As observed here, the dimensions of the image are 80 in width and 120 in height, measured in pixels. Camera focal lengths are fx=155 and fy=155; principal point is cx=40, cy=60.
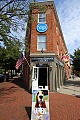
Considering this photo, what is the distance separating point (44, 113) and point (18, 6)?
863 cm

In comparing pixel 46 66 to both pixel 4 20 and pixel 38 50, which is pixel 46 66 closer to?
pixel 38 50

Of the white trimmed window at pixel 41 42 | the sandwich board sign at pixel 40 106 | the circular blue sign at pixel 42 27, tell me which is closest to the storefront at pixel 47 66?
the white trimmed window at pixel 41 42

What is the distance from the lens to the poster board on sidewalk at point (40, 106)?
6801 millimetres

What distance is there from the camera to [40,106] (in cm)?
702

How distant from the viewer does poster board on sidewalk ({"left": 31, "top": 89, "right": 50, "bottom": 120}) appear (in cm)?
680

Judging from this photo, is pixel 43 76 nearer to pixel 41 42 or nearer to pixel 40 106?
pixel 41 42

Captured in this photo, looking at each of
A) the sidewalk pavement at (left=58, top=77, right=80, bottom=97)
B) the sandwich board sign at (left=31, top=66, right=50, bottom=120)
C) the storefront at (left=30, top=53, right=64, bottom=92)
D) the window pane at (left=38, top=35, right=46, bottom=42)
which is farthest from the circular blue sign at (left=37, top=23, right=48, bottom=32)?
the sandwich board sign at (left=31, top=66, right=50, bottom=120)

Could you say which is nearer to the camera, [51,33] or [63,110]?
[63,110]

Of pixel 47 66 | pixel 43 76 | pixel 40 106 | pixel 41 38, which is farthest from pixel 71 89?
pixel 40 106

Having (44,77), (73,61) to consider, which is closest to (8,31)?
(44,77)

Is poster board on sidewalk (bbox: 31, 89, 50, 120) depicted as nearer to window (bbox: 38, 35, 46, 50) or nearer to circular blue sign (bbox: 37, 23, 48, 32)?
window (bbox: 38, 35, 46, 50)

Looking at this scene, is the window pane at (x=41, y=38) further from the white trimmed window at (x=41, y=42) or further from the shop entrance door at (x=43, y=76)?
the shop entrance door at (x=43, y=76)

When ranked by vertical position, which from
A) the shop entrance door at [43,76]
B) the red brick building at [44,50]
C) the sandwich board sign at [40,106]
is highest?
the red brick building at [44,50]

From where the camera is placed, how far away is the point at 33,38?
51.9 ft
